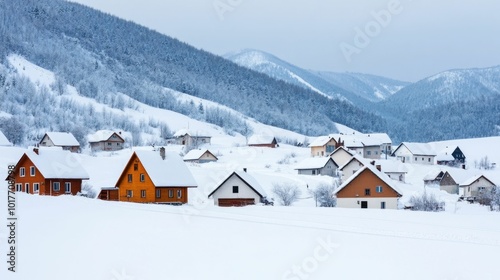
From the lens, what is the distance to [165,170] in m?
52.0

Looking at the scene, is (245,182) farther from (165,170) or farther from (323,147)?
(323,147)

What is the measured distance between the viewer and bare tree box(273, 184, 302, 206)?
6194 centimetres

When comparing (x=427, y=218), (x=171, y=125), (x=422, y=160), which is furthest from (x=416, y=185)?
(x=171, y=125)

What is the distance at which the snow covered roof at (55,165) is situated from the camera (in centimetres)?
5112

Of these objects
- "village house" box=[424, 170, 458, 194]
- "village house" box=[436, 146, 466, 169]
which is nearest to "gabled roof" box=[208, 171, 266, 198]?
"village house" box=[424, 170, 458, 194]

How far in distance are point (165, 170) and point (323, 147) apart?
7167 cm

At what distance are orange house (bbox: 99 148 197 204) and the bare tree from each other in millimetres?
12820

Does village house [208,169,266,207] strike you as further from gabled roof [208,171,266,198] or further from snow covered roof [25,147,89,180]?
snow covered roof [25,147,89,180]

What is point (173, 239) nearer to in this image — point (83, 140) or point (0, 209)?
point (0, 209)

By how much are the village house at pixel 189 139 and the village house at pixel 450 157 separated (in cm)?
5467

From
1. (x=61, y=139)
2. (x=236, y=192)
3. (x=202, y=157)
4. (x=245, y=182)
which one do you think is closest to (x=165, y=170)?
(x=236, y=192)

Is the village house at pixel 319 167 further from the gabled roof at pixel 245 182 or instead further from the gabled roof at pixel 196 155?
the gabled roof at pixel 245 182

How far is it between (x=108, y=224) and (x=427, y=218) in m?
19.5

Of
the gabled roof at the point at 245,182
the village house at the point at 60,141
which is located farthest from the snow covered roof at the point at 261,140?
the gabled roof at the point at 245,182
